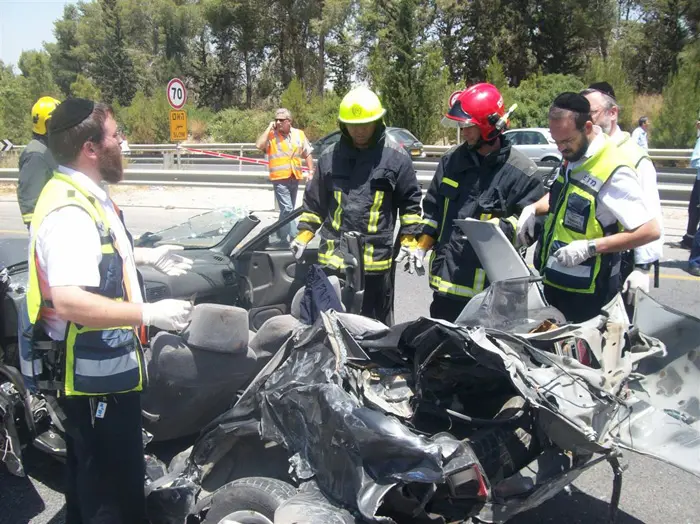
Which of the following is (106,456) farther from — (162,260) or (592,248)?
(592,248)

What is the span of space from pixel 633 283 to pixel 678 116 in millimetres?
21998

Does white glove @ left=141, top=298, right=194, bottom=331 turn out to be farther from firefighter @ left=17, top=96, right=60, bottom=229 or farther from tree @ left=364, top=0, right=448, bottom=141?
tree @ left=364, top=0, right=448, bottom=141

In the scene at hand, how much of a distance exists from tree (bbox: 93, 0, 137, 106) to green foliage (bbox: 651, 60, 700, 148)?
1554 inches

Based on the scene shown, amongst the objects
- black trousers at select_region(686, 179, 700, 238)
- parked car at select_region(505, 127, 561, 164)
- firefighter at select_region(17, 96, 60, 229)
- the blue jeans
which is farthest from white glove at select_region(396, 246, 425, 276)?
parked car at select_region(505, 127, 561, 164)

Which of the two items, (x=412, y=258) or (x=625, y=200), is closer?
(x=625, y=200)

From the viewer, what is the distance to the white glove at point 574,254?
2.97 m

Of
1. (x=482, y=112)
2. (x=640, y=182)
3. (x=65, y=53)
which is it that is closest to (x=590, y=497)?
(x=640, y=182)

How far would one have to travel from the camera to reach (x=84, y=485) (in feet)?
7.29

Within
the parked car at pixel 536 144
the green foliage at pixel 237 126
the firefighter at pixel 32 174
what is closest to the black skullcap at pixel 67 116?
the firefighter at pixel 32 174

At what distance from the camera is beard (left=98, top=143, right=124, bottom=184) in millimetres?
2180

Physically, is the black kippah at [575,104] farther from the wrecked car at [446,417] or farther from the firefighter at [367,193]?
the firefighter at [367,193]

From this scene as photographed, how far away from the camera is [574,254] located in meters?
2.99

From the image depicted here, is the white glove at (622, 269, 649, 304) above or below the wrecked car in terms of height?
above

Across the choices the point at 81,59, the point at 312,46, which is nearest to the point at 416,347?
the point at 312,46
